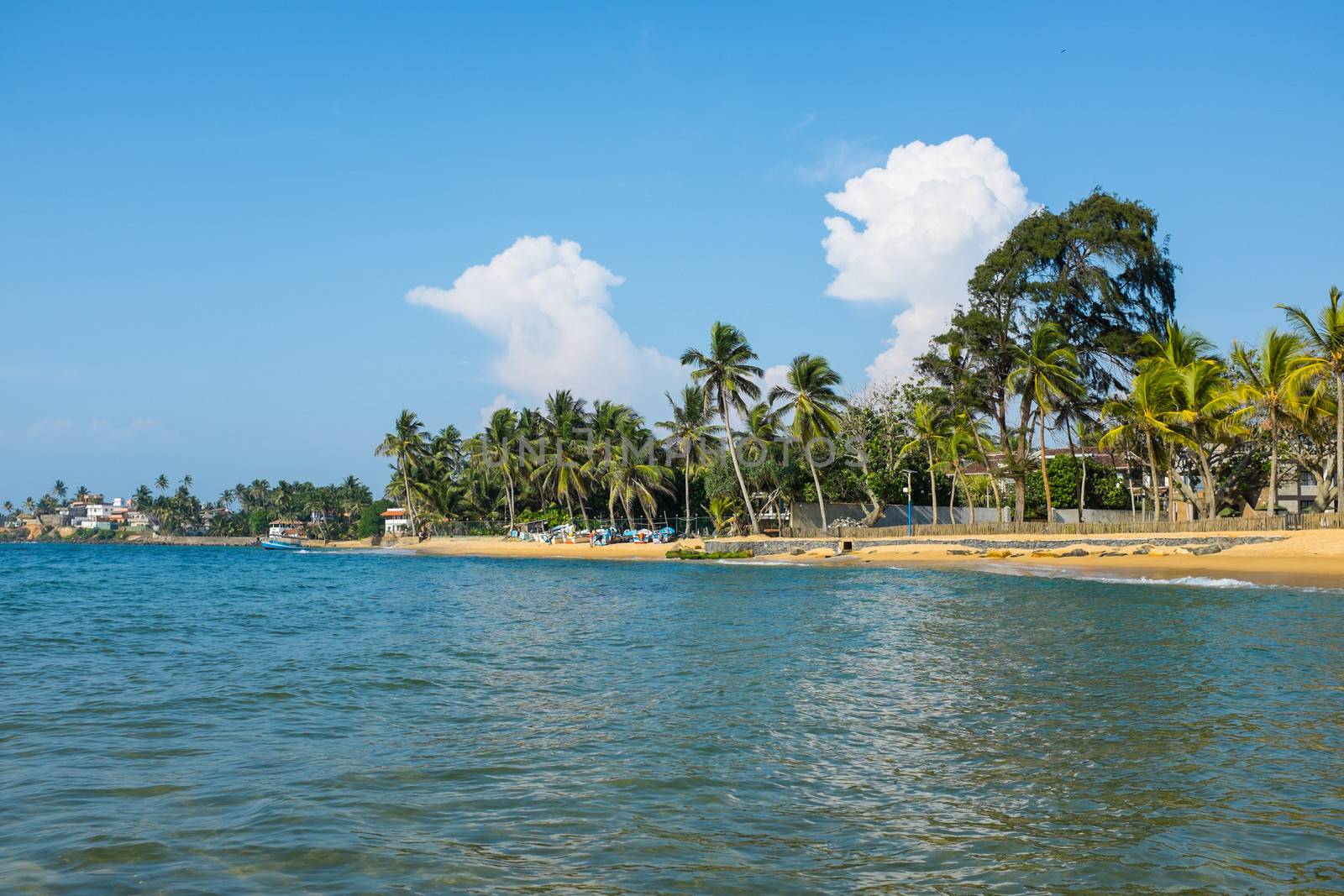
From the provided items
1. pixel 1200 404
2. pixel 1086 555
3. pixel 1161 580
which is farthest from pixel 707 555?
pixel 1161 580

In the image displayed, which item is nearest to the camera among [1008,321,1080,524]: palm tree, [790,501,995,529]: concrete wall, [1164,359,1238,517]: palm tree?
[1164,359,1238,517]: palm tree

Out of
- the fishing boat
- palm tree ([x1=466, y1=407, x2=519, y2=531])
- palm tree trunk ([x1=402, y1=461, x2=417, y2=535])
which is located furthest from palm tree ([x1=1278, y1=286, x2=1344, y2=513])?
the fishing boat

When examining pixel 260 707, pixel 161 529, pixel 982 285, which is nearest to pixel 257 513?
pixel 161 529

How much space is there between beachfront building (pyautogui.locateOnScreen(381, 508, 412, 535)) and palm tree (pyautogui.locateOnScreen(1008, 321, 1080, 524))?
84648 millimetres

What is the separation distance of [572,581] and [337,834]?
30.7 m

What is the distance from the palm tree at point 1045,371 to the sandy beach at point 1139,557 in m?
5.37

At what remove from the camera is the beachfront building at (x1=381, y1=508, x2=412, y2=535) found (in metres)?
122

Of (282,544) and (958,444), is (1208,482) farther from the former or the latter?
(282,544)

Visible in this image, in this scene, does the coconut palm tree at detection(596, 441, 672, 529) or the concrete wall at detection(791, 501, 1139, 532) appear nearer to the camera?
the concrete wall at detection(791, 501, 1139, 532)

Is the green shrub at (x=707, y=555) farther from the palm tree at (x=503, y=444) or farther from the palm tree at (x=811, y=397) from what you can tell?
the palm tree at (x=503, y=444)

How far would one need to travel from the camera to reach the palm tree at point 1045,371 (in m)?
46.7

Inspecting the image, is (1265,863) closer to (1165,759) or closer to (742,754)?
(1165,759)

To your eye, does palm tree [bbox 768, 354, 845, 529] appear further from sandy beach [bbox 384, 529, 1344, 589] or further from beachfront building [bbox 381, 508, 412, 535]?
beachfront building [bbox 381, 508, 412, 535]

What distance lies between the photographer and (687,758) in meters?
8.55
